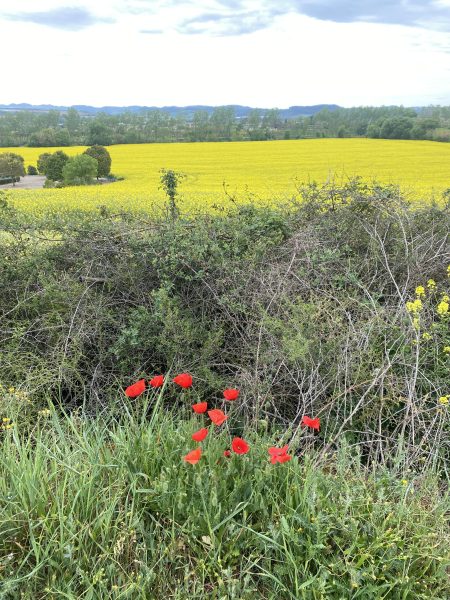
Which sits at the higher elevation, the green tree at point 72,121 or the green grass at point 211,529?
the green tree at point 72,121

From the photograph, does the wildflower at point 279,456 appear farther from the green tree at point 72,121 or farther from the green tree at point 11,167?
the green tree at point 72,121

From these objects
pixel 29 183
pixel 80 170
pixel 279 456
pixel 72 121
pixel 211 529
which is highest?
pixel 72 121

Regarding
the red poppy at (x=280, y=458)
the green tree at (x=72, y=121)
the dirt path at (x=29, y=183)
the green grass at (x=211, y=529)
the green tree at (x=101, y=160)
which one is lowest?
the dirt path at (x=29, y=183)

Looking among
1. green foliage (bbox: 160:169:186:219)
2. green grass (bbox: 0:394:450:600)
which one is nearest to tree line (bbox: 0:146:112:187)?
green foliage (bbox: 160:169:186:219)

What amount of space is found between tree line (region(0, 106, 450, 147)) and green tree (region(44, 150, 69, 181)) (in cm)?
1483

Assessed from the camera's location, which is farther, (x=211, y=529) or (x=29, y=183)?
(x=29, y=183)

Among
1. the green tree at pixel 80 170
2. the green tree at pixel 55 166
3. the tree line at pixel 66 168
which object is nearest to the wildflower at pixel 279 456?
the tree line at pixel 66 168

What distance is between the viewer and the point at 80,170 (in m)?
19.3

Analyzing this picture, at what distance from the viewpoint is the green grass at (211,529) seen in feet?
5.51

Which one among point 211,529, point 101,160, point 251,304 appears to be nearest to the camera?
point 211,529

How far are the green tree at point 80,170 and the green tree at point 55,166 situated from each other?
1157 millimetres

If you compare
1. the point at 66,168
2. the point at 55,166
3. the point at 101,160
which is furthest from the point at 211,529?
the point at 55,166

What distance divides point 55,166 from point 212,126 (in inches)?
935

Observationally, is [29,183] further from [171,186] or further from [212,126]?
[212,126]
